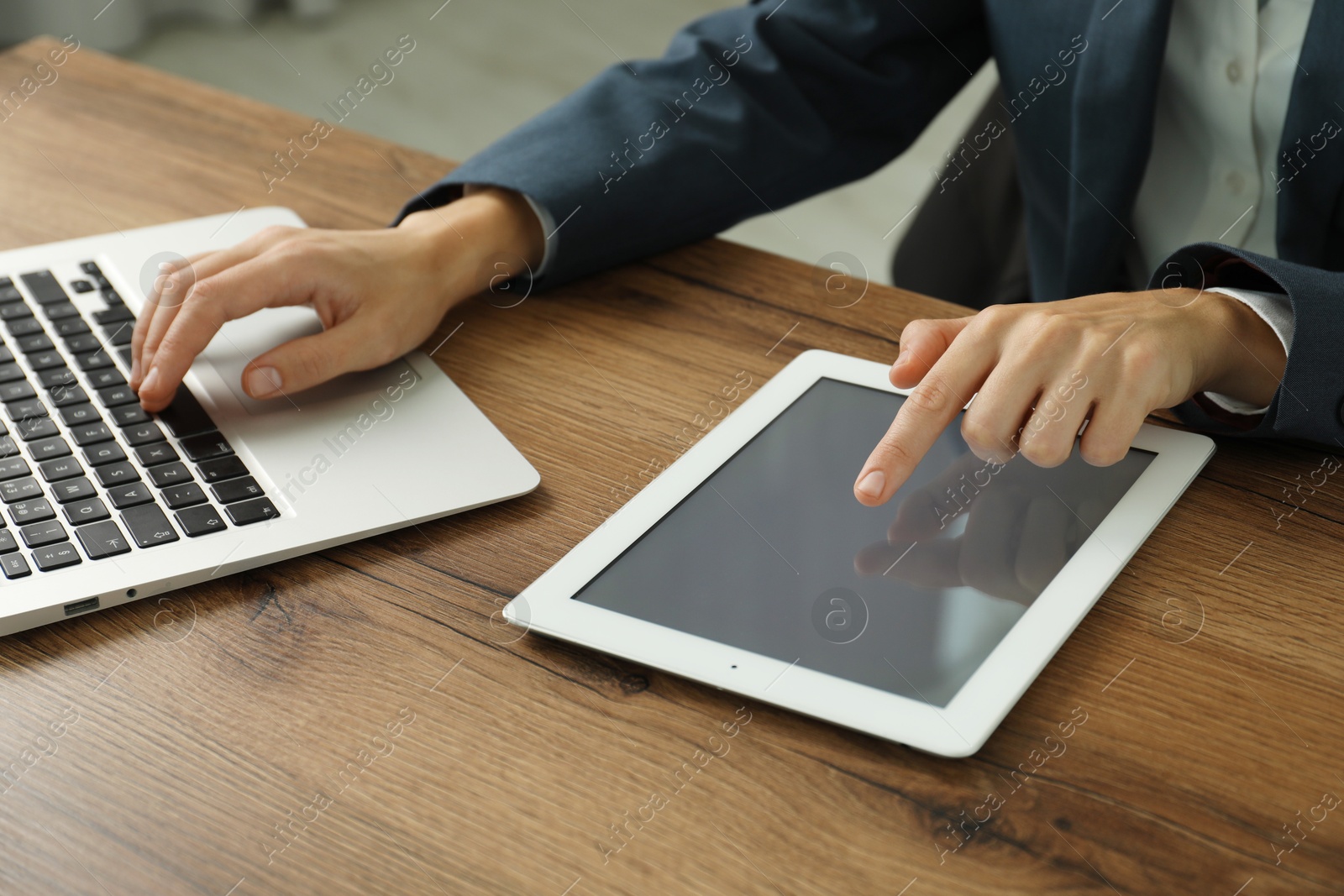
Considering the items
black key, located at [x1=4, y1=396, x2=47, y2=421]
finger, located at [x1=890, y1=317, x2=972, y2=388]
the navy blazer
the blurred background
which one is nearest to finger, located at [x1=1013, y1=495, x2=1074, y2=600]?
finger, located at [x1=890, y1=317, x2=972, y2=388]

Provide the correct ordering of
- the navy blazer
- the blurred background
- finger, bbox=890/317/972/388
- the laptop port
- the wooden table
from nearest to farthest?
the wooden table < the laptop port < finger, bbox=890/317/972/388 < the navy blazer < the blurred background

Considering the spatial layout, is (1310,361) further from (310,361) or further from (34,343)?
(34,343)

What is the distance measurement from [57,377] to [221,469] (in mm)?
160

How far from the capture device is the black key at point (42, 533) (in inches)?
24.3

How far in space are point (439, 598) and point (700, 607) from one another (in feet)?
0.49

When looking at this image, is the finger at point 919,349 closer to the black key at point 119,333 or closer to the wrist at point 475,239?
the wrist at point 475,239

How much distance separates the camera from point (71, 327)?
81cm

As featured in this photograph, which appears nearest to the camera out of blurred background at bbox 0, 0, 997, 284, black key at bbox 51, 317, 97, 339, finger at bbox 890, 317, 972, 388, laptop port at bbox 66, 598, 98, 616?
laptop port at bbox 66, 598, 98, 616

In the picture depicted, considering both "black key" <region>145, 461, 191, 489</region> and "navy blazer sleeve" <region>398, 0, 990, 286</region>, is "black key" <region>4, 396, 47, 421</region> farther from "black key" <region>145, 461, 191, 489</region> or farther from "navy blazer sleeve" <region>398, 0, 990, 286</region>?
"navy blazer sleeve" <region>398, 0, 990, 286</region>

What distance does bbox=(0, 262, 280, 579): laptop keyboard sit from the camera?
2.06ft

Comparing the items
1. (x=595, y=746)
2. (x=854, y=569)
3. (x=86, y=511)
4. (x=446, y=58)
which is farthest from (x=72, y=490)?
(x=446, y=58)

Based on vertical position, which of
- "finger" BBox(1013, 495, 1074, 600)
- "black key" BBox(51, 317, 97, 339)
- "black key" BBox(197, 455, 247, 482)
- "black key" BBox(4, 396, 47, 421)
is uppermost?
"black key" BBox(51, 317, 97, 339)

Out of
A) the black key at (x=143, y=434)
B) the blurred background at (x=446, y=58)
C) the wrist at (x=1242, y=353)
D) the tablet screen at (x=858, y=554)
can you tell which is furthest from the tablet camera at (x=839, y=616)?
the blurred background at (x=446, y=58)

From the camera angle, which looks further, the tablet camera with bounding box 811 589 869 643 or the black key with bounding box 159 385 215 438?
the black key with bounding box 159 385 215 438
